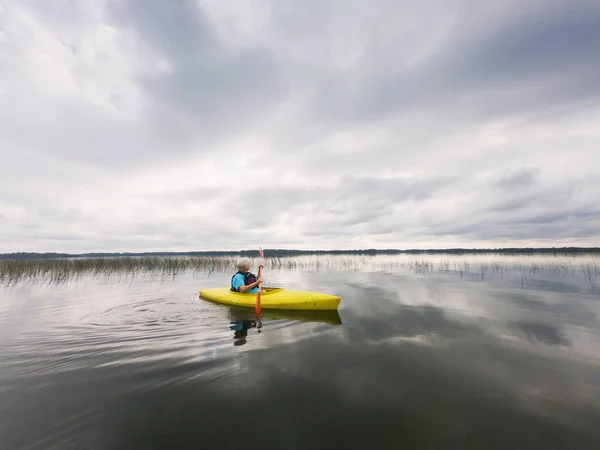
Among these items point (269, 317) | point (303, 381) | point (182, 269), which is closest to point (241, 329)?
point (269, 317)

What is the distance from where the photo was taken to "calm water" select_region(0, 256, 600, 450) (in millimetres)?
2977

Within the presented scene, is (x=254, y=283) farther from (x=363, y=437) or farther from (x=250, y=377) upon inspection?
A: (x=363, y=437)

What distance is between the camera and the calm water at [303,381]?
298cm

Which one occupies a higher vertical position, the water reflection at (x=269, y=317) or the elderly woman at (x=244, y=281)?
the elderly woman at (x=244, y=281)

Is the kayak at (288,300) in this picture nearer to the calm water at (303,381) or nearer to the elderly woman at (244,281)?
the elderly woman at (244,281)

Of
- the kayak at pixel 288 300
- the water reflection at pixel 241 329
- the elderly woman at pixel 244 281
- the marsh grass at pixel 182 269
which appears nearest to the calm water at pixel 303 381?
the water reflection at pixel 241 329

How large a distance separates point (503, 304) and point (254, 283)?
28.6 ft

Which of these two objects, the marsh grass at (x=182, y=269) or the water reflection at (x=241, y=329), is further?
the marsh grass at (x=182, y=269)

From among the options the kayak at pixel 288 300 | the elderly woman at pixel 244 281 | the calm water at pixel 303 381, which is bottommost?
the calm water at pixel 303 381

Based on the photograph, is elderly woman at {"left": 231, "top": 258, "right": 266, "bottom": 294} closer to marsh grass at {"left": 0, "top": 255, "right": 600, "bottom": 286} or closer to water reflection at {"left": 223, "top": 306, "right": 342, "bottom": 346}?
water reflection at {"left": 223, "top": 306, "right": 342, "bottom": 346}

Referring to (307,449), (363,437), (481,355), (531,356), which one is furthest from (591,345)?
(307,449)

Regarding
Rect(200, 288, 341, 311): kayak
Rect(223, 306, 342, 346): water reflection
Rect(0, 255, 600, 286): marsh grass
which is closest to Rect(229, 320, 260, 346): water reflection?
Rect(223, 306, 342, 346): water reflection

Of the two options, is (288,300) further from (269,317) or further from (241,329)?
(241,329)

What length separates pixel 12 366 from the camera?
15.6 feet
